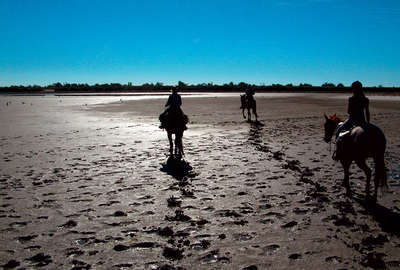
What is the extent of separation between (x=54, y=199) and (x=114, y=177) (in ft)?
6.18

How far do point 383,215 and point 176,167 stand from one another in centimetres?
550

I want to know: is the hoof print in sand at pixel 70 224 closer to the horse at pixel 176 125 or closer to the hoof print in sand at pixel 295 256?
the hoof print in sand at pixel 295 256

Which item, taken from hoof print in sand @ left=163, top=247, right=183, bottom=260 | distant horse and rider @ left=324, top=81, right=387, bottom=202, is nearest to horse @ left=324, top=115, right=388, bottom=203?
distant horse and rider @ left=324, top=81, right=387, bottom=202

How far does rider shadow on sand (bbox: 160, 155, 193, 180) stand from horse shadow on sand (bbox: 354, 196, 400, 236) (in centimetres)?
431

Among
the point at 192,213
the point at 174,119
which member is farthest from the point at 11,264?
the point at 174,119

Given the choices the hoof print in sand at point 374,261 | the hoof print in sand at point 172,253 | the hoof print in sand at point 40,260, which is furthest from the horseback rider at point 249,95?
the hoof print in sand at point 40,260

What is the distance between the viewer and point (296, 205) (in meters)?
6.35

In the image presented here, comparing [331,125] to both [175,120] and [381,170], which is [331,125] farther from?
[175,120]

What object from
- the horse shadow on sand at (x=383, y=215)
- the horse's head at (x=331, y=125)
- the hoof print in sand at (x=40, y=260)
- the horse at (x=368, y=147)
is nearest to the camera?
the hoof print in sand at (x=40, y=260)

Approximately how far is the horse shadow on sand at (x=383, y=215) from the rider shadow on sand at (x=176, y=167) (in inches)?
170

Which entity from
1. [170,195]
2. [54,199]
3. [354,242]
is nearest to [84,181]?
[54,199]

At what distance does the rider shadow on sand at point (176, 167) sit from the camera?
8828 millimetres

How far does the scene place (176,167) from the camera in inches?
377

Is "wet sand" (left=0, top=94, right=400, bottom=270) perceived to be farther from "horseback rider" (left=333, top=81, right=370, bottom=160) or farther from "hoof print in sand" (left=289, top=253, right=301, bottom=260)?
"horseback rider" (left=333, top=81, right=370, bottom=160)
